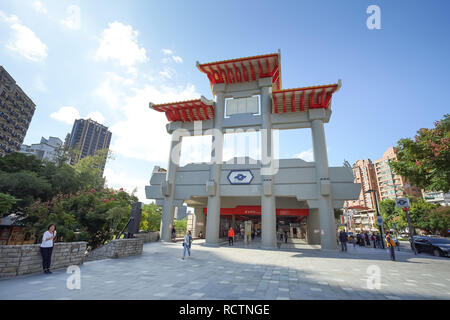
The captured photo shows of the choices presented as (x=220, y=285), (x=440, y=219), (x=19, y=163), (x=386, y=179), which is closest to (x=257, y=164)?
(x=220, y=285)

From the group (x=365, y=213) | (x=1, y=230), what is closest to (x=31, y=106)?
(x=1, y=230)

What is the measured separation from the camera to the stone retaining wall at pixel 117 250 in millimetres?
10749

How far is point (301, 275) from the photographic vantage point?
7.84m

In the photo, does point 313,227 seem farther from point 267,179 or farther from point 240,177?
point 240,177

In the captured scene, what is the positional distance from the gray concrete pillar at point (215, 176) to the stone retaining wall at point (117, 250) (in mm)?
7662

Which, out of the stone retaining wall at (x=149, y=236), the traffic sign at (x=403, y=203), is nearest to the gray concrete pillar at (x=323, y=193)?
the traffic sign at (x=403, y=203)

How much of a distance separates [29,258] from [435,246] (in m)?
24.4

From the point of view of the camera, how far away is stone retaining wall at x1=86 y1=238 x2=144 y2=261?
35.3 feet

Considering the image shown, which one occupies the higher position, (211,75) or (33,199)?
(211,75)

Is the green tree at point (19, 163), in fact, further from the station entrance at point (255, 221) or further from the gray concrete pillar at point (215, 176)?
the station entrance at point (255, 221)
